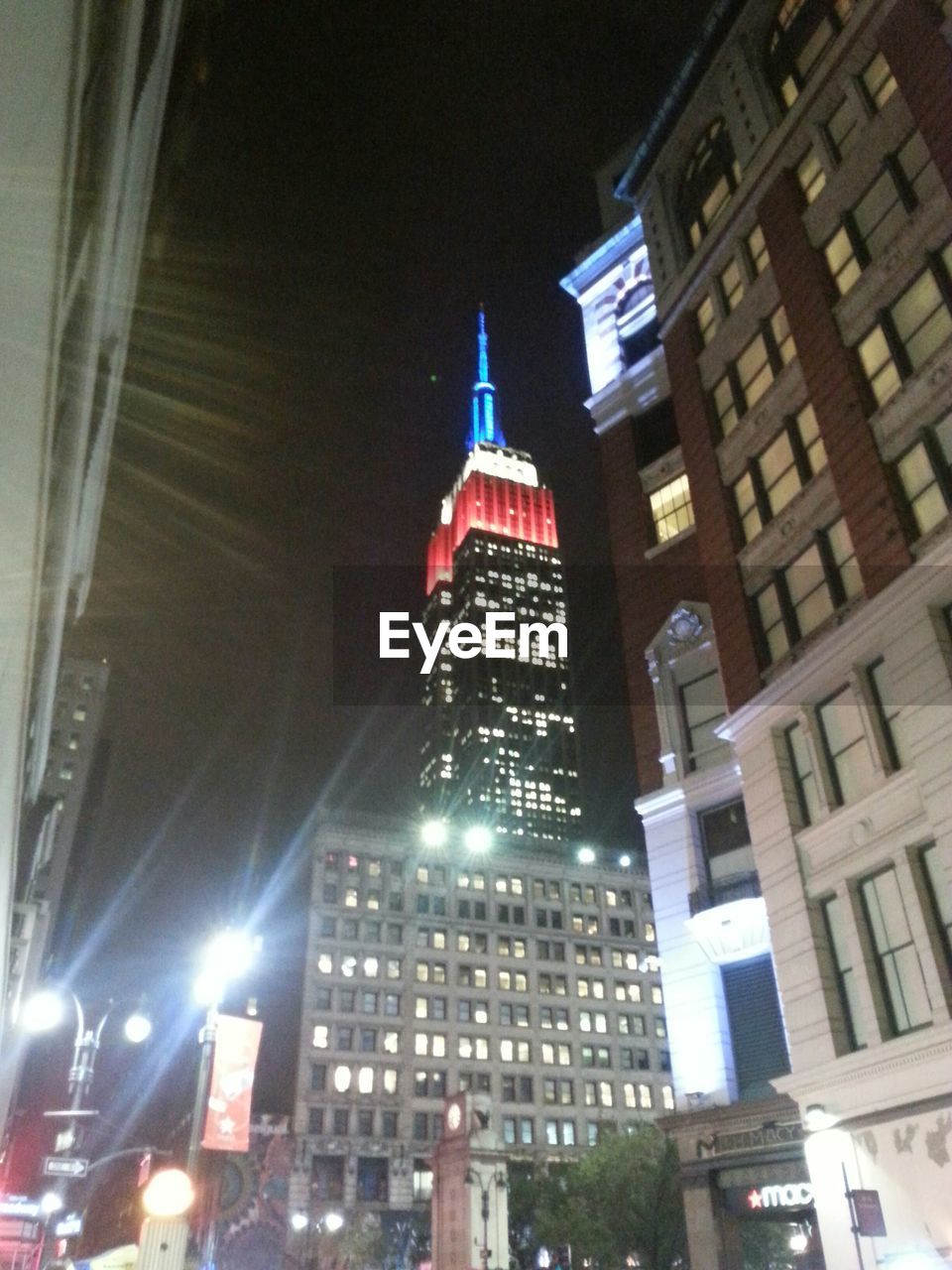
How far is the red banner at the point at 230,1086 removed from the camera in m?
15.0

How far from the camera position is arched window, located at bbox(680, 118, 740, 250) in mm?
32844

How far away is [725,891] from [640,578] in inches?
499

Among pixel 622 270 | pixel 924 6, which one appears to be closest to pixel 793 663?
pixel 924 6

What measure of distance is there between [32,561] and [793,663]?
18.6m

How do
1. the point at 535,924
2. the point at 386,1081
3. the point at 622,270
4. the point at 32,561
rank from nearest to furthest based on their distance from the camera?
the point at 32,561
the point at 622,270
the point at 386,1081
the point at 535,924

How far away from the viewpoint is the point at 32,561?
1057 cm

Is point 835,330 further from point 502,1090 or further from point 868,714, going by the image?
point 502,1090

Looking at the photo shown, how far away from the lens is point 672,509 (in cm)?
3606

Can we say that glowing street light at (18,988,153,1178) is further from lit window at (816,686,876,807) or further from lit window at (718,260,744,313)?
lit window at (718,260,744,313)

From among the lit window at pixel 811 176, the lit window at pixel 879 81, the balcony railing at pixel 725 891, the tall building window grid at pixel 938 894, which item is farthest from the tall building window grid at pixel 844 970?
the lit window at pixel 879 81

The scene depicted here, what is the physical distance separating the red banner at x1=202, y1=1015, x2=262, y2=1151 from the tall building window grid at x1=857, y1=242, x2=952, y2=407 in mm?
19688

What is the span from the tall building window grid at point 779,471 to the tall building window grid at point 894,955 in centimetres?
1075

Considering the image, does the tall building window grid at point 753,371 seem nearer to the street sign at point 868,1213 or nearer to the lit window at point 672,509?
the lit window at point 672,509

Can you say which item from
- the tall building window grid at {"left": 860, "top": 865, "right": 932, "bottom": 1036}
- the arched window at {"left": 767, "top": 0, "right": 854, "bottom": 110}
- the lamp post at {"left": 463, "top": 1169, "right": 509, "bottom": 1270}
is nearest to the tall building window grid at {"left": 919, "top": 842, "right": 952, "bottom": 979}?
the tall building window grid at {"left": 860, "top": 865, "right": 932, "bottom": 1036}
